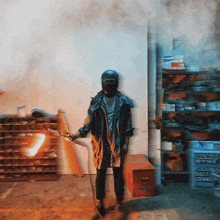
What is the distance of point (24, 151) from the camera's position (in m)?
3.57

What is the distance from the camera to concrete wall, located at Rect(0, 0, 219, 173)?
3623 millimetres

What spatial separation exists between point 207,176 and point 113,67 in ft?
7.99

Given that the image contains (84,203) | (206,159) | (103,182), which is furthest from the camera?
(206,159)

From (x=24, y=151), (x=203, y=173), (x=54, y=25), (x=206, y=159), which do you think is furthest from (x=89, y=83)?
(x=203, y=173)

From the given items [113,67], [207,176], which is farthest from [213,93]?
[113,67]

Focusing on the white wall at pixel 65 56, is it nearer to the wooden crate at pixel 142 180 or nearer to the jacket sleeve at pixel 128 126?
the wooden crate at pixel 142 180

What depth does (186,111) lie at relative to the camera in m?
3.41

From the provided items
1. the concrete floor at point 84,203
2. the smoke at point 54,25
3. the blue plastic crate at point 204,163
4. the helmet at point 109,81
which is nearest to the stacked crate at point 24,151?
the concrete floor at point 84,203

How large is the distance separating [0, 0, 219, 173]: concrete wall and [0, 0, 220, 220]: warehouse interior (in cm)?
2

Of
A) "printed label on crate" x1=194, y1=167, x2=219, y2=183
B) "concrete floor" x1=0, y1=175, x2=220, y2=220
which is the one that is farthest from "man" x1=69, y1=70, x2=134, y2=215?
"printed label on crate" x1=194, y1=167, x2=219, y2=183

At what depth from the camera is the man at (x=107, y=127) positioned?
2342 millimetres

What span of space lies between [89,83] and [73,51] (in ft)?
2.14

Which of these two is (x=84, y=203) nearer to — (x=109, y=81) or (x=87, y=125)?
(x=87, y=125)

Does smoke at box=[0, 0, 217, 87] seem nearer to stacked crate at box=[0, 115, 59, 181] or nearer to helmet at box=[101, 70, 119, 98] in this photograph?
stacked crate at box=[0, 115, 59, 181]
